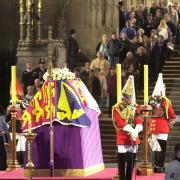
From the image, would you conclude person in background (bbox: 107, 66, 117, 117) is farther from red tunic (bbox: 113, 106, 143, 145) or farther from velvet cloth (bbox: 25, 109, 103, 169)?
red tunic (bbox: 113, 106, 143, 145)

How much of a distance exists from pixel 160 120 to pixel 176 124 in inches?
244

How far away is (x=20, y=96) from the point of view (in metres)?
20.4

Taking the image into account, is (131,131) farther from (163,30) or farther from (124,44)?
(163,30)

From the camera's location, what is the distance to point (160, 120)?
19.5 metres

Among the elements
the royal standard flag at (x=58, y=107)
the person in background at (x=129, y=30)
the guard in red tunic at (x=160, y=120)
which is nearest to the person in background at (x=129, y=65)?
the person in background at (x=129, y=30)

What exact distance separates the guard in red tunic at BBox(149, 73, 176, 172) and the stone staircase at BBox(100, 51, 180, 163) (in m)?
4.21

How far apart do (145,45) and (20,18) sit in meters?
4.54

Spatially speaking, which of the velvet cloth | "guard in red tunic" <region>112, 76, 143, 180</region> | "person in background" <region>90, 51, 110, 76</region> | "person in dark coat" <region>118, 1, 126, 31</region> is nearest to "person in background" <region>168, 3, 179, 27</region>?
"person in dark coat" <region>118, 1, 126, 31</region>

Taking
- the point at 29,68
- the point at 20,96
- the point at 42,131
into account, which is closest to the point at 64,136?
the point at 42,131

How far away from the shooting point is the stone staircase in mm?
24828

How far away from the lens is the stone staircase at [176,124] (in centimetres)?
2483

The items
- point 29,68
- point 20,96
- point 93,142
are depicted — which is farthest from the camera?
point 29,68

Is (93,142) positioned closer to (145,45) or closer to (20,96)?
(20,96)

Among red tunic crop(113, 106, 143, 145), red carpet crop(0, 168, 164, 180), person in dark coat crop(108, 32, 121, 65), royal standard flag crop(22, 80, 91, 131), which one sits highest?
person in dark coat crop(108, 32, 121, 65)
